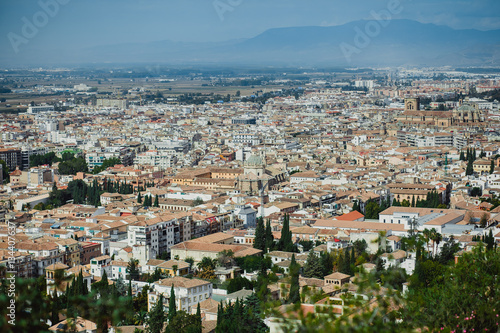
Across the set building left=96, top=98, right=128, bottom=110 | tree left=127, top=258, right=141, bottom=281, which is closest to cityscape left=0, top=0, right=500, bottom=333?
tree left=127, top=258, right=141, bottom=281

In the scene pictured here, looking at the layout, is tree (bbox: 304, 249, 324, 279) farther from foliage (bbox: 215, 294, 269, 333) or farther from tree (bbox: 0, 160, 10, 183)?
tree (bbox: 0, 160, 10, 183)

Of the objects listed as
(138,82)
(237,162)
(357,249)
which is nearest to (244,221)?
(357,249)

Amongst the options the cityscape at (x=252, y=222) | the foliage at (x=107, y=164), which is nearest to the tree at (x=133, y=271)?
the cityscape at (x=252, y=222)

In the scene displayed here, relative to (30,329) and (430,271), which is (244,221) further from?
(30,329)

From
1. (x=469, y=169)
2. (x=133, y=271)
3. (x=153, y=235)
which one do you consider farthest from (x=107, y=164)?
(x=133, y=271)

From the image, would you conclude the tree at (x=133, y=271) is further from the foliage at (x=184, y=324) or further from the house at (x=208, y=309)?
the foliage at (x=184, y=324)

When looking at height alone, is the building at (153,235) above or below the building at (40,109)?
above

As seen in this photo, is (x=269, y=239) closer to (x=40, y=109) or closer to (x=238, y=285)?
(x=238, y=285)

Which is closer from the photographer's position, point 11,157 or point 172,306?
point 172,306
